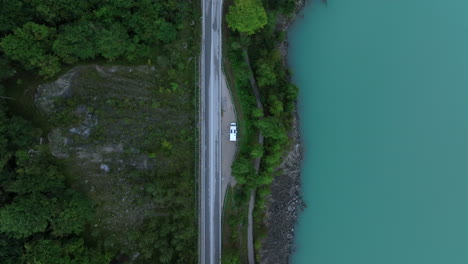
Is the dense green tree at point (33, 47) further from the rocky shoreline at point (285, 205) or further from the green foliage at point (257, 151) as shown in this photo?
the rocky shoreline at point (285, 205)

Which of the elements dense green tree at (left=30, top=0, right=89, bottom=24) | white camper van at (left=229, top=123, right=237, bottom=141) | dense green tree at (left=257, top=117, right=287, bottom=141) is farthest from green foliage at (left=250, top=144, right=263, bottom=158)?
dense green tree at (left=30, top=0, right=89, bottom=24)

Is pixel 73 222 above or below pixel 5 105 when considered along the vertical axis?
below

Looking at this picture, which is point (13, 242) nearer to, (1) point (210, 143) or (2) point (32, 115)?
(2) point (32, 115)

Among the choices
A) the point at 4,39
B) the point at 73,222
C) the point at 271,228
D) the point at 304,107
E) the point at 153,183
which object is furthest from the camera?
the point at 304,107

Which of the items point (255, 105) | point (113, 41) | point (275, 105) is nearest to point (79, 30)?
point (113, 41)

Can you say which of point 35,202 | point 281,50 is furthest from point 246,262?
point 281,50

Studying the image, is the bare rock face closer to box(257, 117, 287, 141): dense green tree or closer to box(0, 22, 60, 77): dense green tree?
box(0, 22, 60, 77): dense green tree

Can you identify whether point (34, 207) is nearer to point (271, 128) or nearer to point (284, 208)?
point (271, 128)
